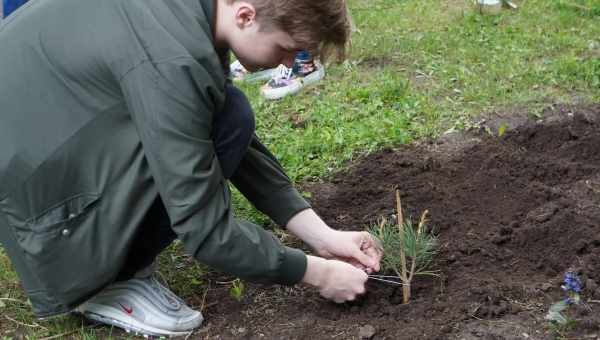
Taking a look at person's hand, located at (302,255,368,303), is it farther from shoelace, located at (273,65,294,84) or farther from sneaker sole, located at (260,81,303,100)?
shoelace, located at (273,65,294,84)

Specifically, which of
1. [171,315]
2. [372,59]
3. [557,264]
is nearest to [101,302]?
[171,315]

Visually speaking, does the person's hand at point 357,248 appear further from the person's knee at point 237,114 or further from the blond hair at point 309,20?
the blond hair at point 309,20

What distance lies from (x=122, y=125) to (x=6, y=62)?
1.39ft

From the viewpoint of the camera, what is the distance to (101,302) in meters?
2.54

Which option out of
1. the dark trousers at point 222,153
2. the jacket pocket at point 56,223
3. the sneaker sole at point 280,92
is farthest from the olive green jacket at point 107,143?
the sneaker sole at point 280,92

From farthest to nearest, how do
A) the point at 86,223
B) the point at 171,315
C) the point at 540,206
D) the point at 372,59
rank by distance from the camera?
the point at 372,59, the point at 540,206, the point at 171,315, the point at 86,223

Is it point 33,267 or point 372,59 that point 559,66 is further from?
point 33,267

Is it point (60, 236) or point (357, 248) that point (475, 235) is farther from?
point (60, 236)

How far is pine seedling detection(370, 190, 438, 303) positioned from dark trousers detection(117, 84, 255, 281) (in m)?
0.55

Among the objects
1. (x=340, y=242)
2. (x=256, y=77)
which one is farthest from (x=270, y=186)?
(x=256, y=77)

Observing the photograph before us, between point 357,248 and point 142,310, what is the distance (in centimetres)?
77

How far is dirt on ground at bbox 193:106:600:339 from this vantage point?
232 centimetres

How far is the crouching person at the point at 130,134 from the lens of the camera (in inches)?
78.8

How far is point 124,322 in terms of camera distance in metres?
2.50
